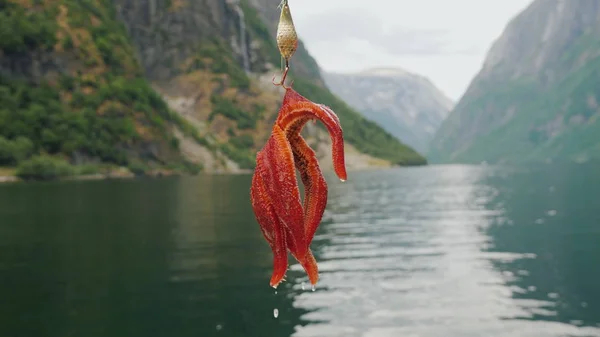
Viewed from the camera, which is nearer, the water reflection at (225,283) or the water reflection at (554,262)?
Answer: the water reflection at (225,283)

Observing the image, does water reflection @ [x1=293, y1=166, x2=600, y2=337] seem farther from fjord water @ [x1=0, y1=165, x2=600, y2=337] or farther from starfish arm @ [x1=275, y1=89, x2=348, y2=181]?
starfish arm @ [x1=275, y1=89, x2=348, y2=181]

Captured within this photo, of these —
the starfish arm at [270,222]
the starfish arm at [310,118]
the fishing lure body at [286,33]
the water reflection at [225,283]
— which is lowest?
the water reflection at [225,283]

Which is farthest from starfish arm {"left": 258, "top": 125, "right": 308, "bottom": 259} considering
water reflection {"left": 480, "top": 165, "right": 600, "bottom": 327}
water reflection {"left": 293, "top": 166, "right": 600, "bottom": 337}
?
water reflection {"left": 480, "top": 165, "right": 600, "bottom": 327}

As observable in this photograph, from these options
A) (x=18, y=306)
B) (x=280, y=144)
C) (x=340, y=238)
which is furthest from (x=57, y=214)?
(x=280, y=144)

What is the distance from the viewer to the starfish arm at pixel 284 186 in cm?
341

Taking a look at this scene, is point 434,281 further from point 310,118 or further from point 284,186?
point 284,186

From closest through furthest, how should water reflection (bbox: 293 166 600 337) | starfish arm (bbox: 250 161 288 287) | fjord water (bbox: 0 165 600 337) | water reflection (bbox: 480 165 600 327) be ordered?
starfish arm (bbox: 250 161 288 287), water reflection (bbox: 293 166 600 337), fjord water (bbox: 0 165 600 337), water reflection (bbox: 480 165 600 327)

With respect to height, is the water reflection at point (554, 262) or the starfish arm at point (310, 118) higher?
the starfish arm at point (310, 118)

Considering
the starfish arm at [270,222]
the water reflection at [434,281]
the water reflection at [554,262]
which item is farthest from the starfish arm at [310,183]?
the water reflection at [554,262]

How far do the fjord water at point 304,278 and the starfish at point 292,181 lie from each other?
2495 centimetres

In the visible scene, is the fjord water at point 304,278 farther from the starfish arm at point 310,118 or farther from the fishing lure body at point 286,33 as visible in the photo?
the fishing lure body at point 286,33

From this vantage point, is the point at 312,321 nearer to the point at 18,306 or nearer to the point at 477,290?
the point at 477,290

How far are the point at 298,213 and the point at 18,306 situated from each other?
32.6 meters

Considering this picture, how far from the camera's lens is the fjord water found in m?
29.2
